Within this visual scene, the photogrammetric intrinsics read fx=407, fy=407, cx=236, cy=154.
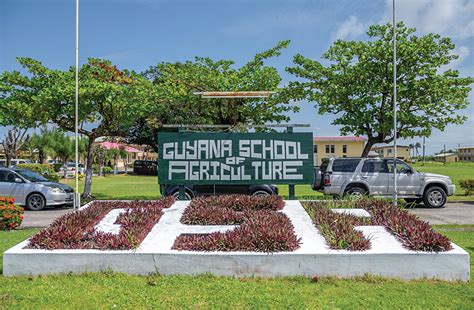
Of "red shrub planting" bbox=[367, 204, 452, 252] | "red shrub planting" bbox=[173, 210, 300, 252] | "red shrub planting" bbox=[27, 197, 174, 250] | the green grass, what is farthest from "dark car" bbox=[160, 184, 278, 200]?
the green grass

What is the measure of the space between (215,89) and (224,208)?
420 inches

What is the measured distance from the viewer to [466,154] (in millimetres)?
141250

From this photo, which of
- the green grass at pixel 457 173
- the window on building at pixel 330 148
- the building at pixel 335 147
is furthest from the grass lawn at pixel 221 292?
the window on building at pixel 330 148

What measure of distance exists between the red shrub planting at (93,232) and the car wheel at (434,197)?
37.0 ft

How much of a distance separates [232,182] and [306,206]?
3.27m

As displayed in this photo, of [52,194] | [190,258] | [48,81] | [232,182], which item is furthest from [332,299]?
[48,81]

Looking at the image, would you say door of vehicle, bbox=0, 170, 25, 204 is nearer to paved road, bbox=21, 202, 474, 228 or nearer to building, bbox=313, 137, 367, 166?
paved road, bbox=21, 202, 474, 228

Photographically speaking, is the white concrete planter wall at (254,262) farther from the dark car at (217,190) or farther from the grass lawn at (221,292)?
the dark car at (217,190)

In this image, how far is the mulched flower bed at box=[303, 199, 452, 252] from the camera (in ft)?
19.8

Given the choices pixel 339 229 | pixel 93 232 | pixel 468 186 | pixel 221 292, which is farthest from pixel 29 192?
pixel 468 186

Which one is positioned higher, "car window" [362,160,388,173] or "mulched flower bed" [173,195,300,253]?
"car window" [362,160,388,173]

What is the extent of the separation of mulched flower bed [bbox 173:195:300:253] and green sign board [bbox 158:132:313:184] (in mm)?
2342

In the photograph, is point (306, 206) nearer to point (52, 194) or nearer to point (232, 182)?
point (232, 182)

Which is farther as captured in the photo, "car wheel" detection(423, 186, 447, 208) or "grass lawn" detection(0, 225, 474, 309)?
"car wheel" detection(423, 186, 447, 208)
